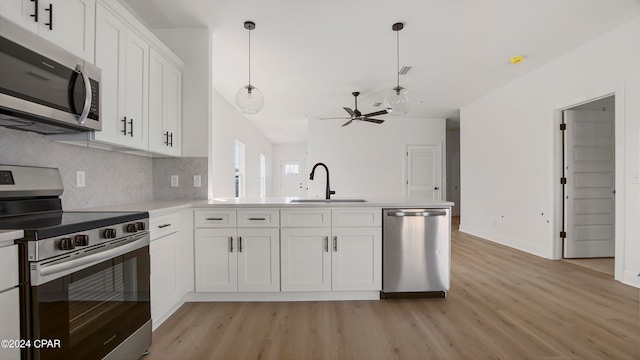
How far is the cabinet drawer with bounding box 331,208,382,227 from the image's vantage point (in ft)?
8.02

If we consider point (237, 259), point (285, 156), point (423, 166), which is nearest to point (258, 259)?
point (237, 259)

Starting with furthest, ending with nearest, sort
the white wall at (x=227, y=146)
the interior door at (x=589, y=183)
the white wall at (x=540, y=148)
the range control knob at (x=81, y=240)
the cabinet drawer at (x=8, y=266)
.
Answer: the white wall at (x=227, y=146)
the interior door at (x=589, y=183)
the white wall at (x=540, y=148)
the range control knob at (x=81, y=240)
the cabinet drawer at (x=8, y=266)

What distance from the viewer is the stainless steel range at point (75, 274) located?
1054 millimetres

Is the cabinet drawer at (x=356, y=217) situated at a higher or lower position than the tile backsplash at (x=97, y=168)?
lower

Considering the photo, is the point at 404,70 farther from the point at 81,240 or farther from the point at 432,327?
the point at 81,240

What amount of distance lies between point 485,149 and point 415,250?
12.3 ft

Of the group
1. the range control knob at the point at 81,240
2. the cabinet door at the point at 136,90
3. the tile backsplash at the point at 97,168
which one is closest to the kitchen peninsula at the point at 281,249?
the tile backsplash at the point at 97,168

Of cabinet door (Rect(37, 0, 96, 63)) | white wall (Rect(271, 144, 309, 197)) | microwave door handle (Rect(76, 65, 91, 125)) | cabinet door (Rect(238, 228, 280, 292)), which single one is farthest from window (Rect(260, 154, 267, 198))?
microwave door handle (Rect(76, 65, 91, 125))

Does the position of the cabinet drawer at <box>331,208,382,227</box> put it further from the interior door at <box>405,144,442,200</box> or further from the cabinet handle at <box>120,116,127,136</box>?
the interior door at <box>405,144,442,200</box>

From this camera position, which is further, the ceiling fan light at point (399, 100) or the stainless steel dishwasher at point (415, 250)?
the ceiling fan light at point (399, 100)

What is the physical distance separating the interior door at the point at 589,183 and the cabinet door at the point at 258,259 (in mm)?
4009

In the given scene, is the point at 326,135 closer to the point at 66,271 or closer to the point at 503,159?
the point at 503,159

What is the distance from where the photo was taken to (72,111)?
1534 mm

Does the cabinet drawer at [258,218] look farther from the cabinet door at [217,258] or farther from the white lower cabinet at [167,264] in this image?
the white lower cabinet at [167,264]
